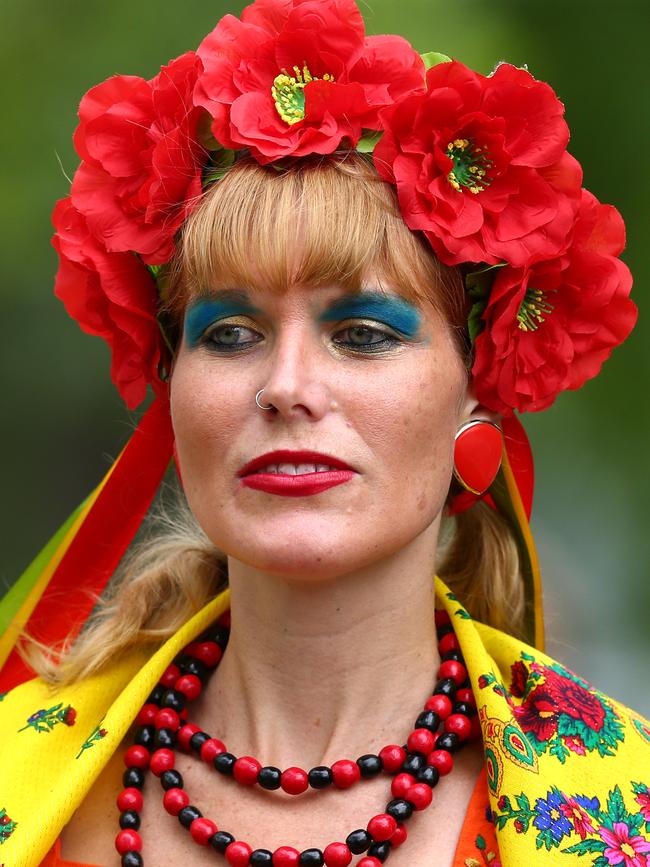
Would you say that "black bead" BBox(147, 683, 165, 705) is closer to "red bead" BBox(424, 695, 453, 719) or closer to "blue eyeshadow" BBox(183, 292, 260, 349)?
"red bead" BBox(424, 695, 453, 719)

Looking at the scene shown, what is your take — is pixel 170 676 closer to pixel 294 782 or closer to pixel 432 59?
pixel 294 782

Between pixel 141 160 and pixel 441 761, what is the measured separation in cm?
141

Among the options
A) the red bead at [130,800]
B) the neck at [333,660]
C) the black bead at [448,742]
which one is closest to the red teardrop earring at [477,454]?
the neck at [333,660]

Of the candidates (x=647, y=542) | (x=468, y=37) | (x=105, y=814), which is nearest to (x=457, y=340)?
(x=105, y=814)

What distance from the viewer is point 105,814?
2592mm

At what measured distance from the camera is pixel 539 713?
2531 mm

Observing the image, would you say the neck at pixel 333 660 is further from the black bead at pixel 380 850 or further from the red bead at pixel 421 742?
the black bead at pixel 380 850

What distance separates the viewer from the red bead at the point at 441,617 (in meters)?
2.81

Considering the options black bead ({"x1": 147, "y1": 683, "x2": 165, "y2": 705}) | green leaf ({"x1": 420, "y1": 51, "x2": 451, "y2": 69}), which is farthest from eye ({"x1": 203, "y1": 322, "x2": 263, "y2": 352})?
black bead ({"x1": 147, "y1": 683, "x2": 165, "y2": 705})

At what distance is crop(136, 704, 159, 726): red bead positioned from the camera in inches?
106

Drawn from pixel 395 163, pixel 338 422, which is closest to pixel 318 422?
pixel 338 422

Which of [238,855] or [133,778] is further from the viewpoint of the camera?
[133,778]

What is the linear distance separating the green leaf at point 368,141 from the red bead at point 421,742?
1190 mm

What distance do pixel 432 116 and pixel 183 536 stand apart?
49.3 inches
